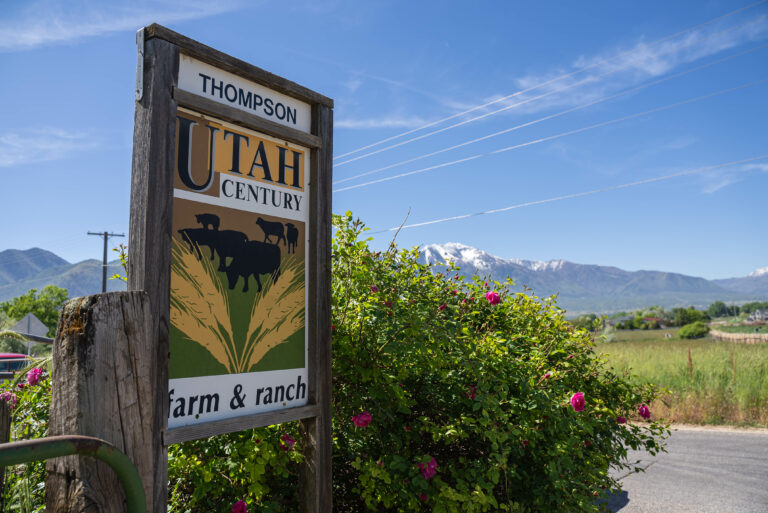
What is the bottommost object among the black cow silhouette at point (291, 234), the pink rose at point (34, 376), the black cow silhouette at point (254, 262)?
the pink rose at point (34, 376)

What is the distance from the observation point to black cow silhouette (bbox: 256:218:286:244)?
8.58ft

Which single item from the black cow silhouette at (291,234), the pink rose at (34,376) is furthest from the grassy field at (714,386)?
the pink rose at (34,376)

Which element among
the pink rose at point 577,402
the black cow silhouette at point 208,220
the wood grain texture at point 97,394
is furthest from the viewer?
the pink rose at point 577,402

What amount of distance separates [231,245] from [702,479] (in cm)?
659

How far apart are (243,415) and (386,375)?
3.17 ft

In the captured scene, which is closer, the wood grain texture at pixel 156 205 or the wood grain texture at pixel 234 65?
the wood grain texture at pixel 156 205

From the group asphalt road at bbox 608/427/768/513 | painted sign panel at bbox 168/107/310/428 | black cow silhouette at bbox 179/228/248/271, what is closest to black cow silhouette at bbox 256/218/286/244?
painted sign panel at bbox 168/107/310/428

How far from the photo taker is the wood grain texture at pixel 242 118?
7.48 feet

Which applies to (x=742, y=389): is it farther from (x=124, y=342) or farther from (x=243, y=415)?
(x=124, y=342)

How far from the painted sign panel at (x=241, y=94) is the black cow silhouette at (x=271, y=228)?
0.55m

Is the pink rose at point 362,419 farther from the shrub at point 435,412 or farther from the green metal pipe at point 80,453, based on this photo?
the green metal pipe at point 80,453

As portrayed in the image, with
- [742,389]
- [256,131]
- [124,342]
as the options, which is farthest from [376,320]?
[742,389]

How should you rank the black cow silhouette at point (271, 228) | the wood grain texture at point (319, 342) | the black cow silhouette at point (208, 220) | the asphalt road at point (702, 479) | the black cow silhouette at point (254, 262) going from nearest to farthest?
the black cow silhouette at point (208, 220) < the black cow silhouette at point (254, 262) < the black cow silhouette at point (271, 228) < the wood grain texture at point (319, 342) < the asphalt road at point (702, 479)

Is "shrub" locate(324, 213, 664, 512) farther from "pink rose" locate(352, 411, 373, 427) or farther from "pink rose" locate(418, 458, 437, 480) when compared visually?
"pink rose" locate(352, 411, 373, 427)
